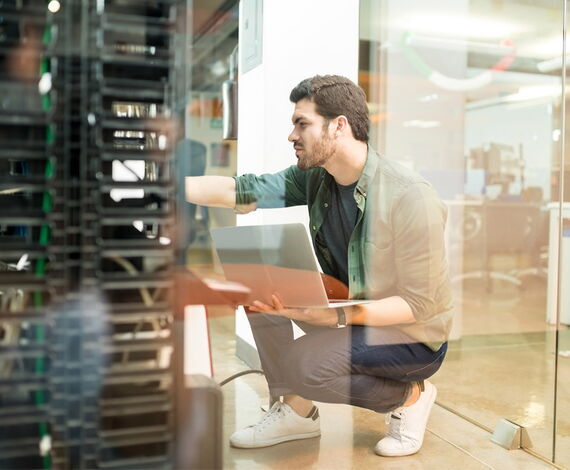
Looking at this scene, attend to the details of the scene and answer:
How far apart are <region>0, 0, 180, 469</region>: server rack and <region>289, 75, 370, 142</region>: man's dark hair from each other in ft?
2.80

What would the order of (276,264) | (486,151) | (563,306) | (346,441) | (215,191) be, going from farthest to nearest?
(486,151), (563,306), (346,441), (276,264), (215,191)

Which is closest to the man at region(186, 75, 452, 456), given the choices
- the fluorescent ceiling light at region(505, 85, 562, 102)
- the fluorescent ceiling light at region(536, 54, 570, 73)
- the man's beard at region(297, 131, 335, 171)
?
the man's beard at region(297, 131, 335, 171)

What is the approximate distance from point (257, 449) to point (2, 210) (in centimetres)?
113

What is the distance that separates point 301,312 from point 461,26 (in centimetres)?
186

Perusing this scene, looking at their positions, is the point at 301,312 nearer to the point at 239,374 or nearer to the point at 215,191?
the point at 239,374

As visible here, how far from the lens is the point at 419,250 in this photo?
1.55 metres

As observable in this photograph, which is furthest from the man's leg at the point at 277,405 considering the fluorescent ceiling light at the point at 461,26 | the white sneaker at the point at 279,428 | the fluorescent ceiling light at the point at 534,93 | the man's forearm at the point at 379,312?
the fluorescent ceiling light at the point at 534,93

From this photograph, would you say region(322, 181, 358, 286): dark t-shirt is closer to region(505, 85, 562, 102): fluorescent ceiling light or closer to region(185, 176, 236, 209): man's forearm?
region(185, 176, 236, 209): man's forearm

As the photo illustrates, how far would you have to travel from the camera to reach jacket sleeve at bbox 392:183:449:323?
1.52 m

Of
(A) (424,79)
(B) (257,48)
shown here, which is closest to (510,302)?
(A) (424,79)

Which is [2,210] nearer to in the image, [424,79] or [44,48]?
[44,48]

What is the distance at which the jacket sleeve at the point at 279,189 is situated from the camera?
132cm

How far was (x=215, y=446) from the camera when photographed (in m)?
0.59

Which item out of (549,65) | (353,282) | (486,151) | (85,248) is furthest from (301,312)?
(486,151)
